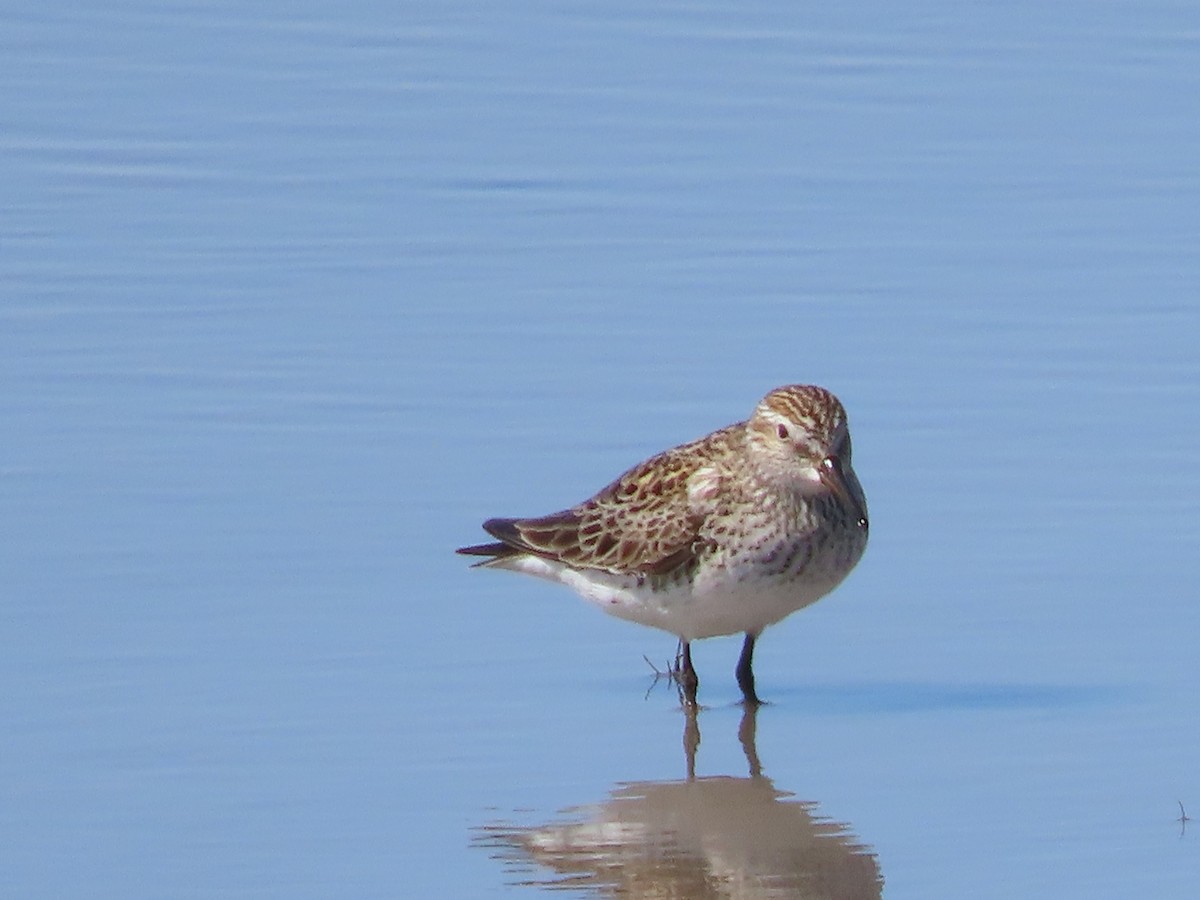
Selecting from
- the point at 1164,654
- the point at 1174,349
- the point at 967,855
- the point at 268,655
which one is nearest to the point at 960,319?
the point at 1174,349

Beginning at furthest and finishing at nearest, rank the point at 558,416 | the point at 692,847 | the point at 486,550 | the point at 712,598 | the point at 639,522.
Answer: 1. the point at 558,416
2. the point at 486,550
3. the point at 639,522
4. the point at 712,598
5. the point at 692,847

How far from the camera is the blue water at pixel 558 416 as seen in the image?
8.73m

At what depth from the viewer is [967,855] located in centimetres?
826

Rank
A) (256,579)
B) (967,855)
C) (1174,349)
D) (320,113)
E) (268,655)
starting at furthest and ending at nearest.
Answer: (320,113) → (1174,349) → (256,579) → (268,655) → (967,855)

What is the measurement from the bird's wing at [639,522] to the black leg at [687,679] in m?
0.30

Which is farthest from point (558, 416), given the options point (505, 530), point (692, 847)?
point (692, 847)

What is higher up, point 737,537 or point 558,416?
point 558,416

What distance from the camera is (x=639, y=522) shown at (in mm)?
10367

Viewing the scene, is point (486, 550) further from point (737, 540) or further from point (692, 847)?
point (692, 847)

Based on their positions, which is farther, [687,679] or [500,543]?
[500,543]

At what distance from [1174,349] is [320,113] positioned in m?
5.70

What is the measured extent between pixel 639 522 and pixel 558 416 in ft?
6.62

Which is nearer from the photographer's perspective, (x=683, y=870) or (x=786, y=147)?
(x=683, y=870)

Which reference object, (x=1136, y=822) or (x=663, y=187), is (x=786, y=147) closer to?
(x=663, y=187)
